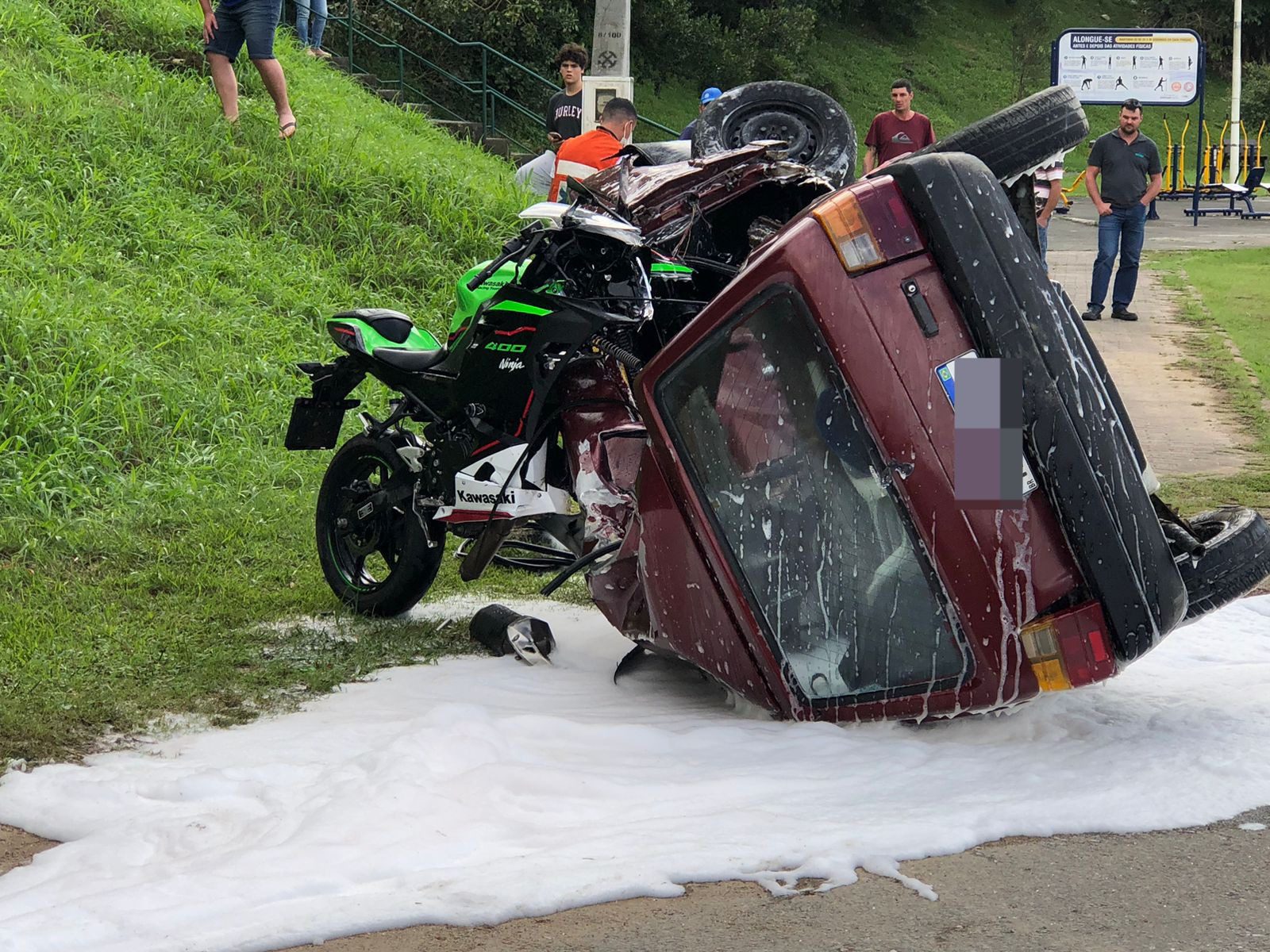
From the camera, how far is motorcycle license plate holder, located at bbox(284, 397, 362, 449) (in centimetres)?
625

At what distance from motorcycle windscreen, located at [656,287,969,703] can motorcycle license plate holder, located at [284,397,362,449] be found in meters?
2.31

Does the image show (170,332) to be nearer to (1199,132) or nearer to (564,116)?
(564,116)

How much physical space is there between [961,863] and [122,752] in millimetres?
2309

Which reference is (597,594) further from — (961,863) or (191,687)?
(961,863)

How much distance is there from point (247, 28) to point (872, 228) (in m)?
8.68

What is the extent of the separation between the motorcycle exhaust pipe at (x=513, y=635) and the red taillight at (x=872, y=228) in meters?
1.93

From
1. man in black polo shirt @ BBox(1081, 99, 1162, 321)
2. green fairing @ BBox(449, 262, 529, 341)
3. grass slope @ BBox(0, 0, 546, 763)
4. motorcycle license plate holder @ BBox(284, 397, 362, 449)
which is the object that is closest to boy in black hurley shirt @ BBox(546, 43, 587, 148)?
grass slope @ BBox(0, 0, 546, 763)

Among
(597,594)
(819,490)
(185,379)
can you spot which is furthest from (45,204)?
(819,490)

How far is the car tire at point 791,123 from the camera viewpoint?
8.83 meters

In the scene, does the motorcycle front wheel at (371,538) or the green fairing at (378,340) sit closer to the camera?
the motorcycle front wheel at (371,538)

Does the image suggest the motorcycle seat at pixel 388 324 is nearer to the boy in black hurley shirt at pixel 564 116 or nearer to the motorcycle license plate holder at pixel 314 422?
the motorcycle license plate holder at pixel 314 422

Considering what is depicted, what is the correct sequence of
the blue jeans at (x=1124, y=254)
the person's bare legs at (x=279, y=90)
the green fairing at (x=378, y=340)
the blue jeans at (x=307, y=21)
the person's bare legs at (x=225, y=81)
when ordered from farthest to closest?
1. the blue jeans at (x=307, y=21)
2. the blue jeans at (x=1124, y=254)
3. the person's bare legs at (x=225, y=81)
4. the person's bare legs at (x=279, y=90)
5. the green fairing at (x=378, y=340)

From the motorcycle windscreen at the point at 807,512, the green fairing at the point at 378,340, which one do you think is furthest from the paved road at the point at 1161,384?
the motorcycle windscreen at the point at 807,512

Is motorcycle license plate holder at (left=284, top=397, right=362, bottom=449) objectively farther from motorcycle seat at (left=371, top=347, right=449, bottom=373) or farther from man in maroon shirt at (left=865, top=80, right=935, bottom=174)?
man in maroon shirt at (left=865, top=80, right=935, bottom=174)
